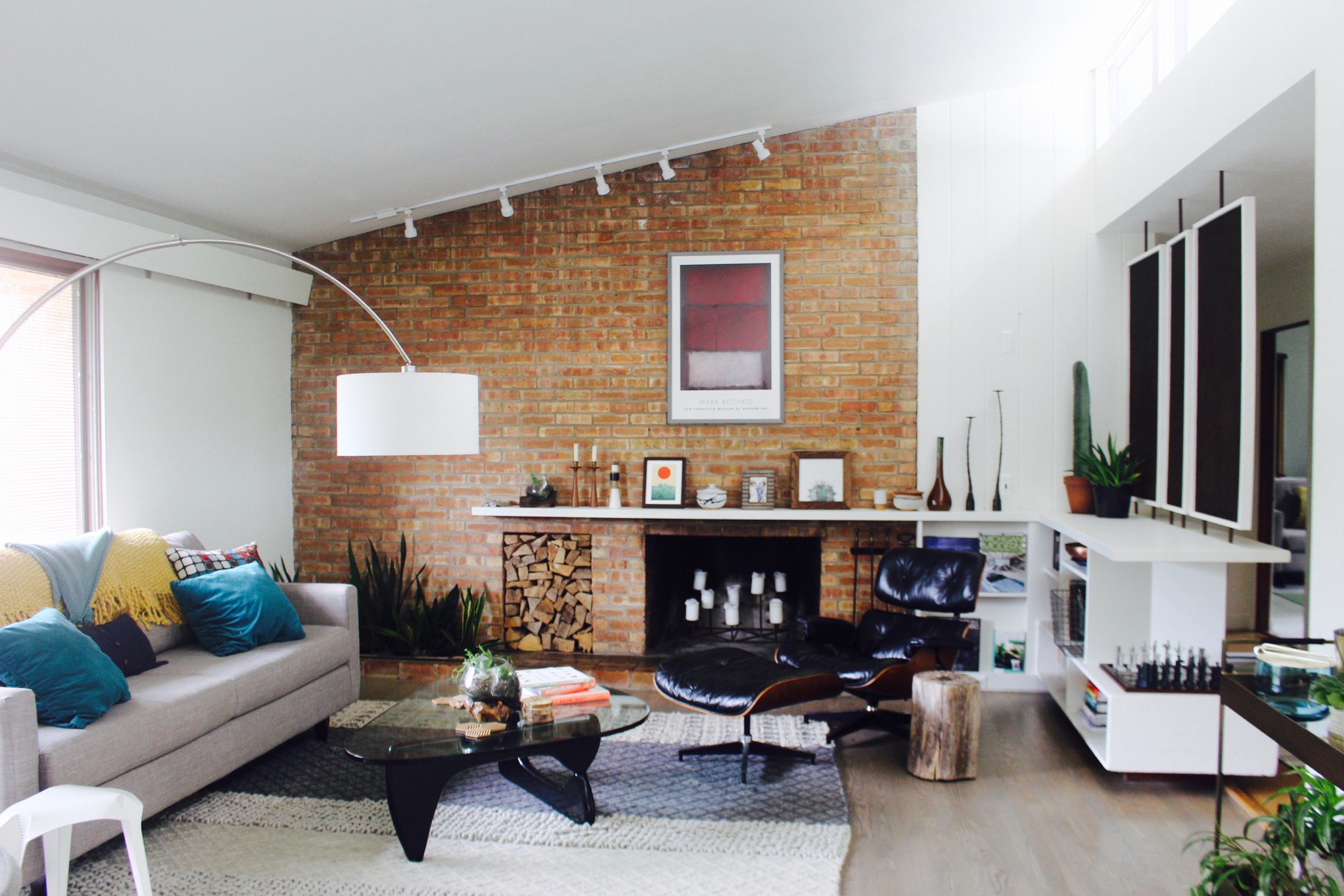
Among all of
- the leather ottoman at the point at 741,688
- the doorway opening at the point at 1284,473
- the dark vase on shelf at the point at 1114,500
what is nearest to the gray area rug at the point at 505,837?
the leather ottoman at the point at 741,688

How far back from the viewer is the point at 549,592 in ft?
16.4

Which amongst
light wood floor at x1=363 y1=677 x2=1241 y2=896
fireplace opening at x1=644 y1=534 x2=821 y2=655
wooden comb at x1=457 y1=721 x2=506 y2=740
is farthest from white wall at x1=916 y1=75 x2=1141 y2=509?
wooden comb at x1=457 y1=721 x2=506 y2=740

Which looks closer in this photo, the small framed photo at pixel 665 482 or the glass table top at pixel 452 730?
the glass table top at pixel 452 730

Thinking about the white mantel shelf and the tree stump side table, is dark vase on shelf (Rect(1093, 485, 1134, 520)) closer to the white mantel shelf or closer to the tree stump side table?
the white mantel shelf

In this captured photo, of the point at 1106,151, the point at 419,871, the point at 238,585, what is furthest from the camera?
the point at 1106,151

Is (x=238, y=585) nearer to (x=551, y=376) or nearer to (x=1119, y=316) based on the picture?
(x=551, y=376)

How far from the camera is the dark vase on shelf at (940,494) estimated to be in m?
4.54

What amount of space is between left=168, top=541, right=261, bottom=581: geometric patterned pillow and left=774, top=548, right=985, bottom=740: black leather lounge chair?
2.42 m

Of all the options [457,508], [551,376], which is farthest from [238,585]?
[551,376]

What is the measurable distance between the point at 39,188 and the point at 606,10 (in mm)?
2415

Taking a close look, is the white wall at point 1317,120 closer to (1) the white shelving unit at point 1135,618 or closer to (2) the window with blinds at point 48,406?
(1) the white shelving unit at point 1135,618

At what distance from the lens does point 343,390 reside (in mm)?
3041

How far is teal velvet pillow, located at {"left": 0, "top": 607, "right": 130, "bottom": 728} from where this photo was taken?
259 cm

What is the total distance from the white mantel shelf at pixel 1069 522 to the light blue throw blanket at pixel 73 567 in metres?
1.85
